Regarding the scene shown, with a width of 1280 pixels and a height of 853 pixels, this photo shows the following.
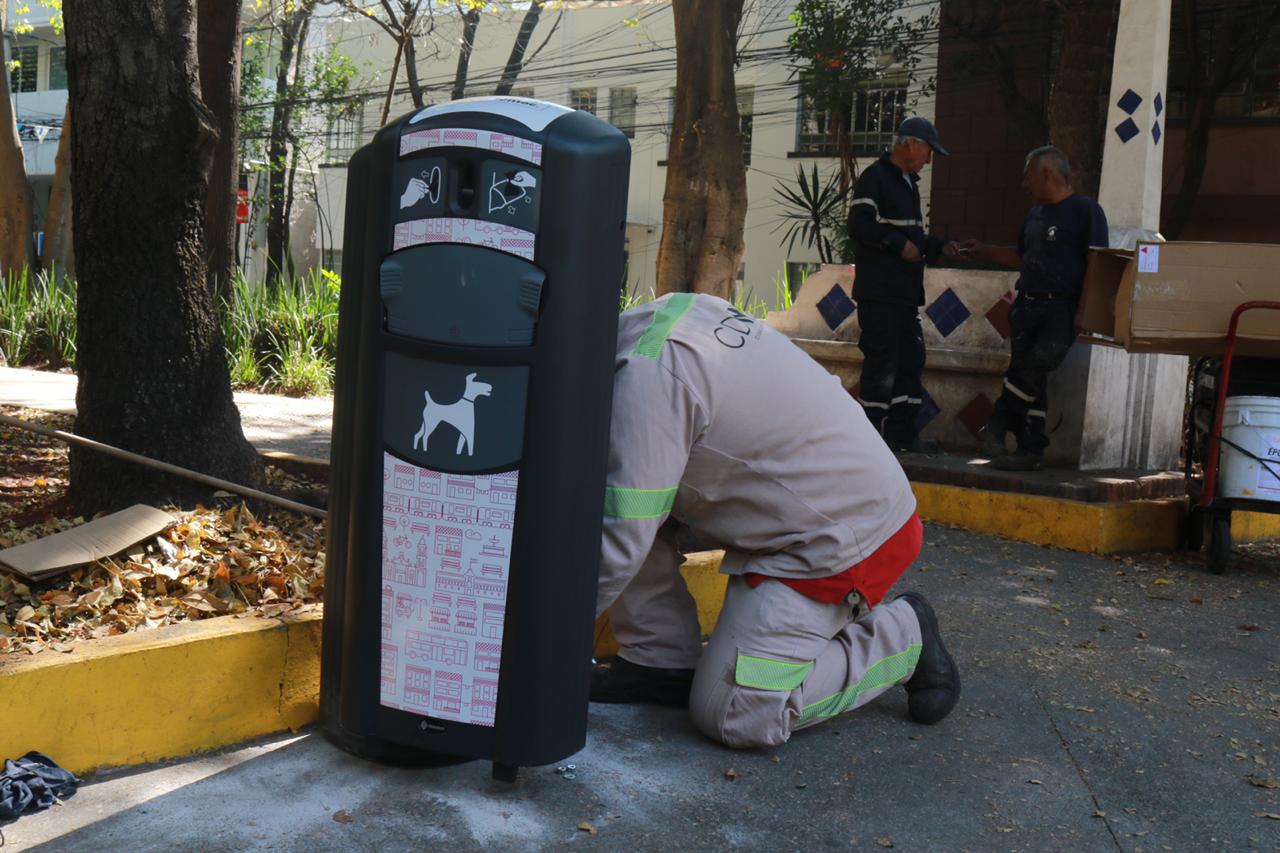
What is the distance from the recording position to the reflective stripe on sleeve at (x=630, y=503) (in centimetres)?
282

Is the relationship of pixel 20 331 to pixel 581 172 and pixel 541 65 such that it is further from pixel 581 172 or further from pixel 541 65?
pixel 541 65

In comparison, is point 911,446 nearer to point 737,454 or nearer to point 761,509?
point 761,509

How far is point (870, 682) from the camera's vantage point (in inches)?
129

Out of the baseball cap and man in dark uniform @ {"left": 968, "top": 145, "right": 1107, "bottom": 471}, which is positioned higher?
the baseball cap

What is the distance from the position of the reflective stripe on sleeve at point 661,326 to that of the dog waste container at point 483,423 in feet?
0.60

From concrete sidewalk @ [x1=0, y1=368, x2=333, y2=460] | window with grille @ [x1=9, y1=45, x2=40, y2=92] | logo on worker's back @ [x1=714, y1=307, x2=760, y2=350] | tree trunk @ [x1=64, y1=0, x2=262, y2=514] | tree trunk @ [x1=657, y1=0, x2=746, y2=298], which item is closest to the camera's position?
logo on worker's back @ [x1=714, y1=307, x2=760, y2=350]

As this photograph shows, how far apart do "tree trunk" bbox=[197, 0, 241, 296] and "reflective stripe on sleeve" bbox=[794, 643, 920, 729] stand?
3.43m

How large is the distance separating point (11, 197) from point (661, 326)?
1466cm

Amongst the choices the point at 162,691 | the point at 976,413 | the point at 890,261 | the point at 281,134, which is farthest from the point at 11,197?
the point at 162,691

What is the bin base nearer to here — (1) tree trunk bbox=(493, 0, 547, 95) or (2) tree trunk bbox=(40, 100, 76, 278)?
(2) tree trunk bbox=(40, 100, 76, 278)

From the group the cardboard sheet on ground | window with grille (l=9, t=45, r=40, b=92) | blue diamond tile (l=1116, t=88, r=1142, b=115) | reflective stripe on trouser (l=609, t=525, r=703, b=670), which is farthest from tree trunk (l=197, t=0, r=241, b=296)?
window with grille (l=9, t=45, r=40, b=92)

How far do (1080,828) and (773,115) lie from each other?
23.1 m

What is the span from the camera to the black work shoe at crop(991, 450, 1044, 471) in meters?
6.29

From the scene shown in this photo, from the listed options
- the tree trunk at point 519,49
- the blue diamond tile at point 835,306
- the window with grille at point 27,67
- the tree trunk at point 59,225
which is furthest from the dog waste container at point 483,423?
the window with grille at point 27,67
